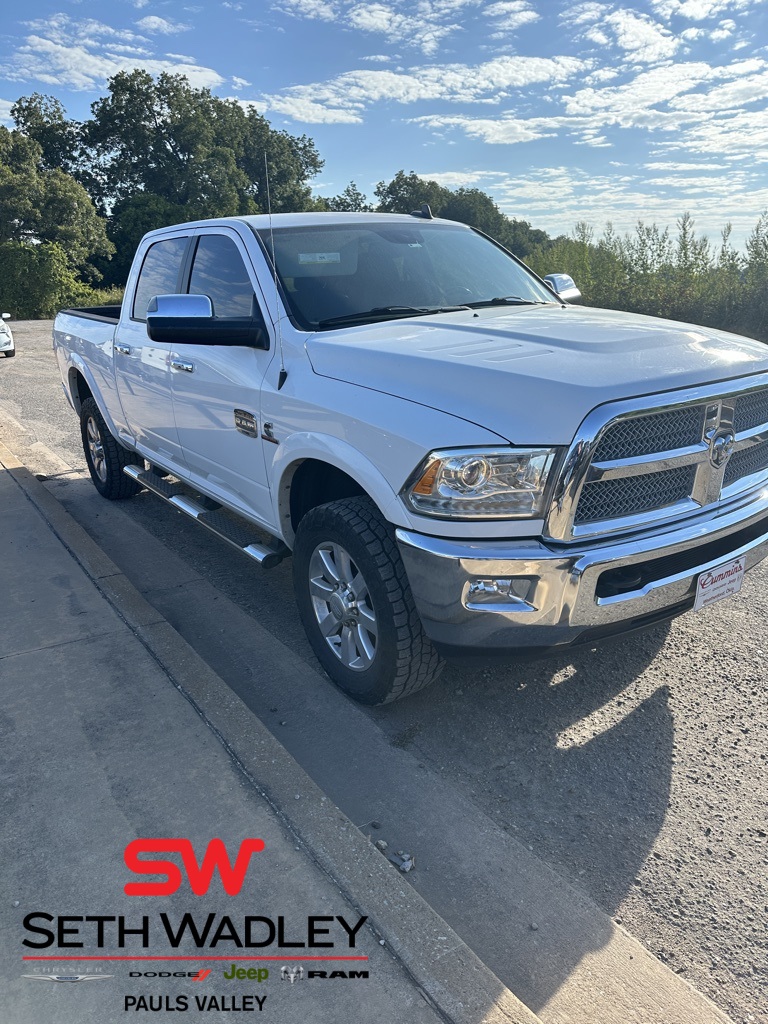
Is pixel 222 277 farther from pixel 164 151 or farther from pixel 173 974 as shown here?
pixel 164 151

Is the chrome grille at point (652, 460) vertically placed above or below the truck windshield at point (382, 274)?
below

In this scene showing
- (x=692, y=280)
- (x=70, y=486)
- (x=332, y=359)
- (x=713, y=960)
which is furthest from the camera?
(x=692, y=280)

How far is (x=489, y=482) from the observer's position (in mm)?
A: 2549

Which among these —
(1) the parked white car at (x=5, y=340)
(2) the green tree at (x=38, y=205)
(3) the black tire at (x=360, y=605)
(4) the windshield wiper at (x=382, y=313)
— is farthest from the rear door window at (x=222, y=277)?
(2) the green tree at (x=38, y=205)

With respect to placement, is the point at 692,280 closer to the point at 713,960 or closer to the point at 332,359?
the point at 332,359

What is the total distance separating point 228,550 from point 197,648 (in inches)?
57.5

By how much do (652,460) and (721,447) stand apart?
0.38 m

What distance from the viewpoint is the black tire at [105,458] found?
6.29 metres

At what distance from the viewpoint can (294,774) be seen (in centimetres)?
275

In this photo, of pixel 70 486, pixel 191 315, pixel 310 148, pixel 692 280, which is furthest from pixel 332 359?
pixel 310 148

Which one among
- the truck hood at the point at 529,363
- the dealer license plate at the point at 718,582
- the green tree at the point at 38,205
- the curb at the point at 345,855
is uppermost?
the green tree at the point at 38,205

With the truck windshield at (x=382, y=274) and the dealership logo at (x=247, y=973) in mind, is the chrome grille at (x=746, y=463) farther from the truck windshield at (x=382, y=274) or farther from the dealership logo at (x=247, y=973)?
the dealership logo at (x=247, y=973)

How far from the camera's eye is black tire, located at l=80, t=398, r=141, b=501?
20.6 feet

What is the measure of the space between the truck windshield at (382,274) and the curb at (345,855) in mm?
1647
